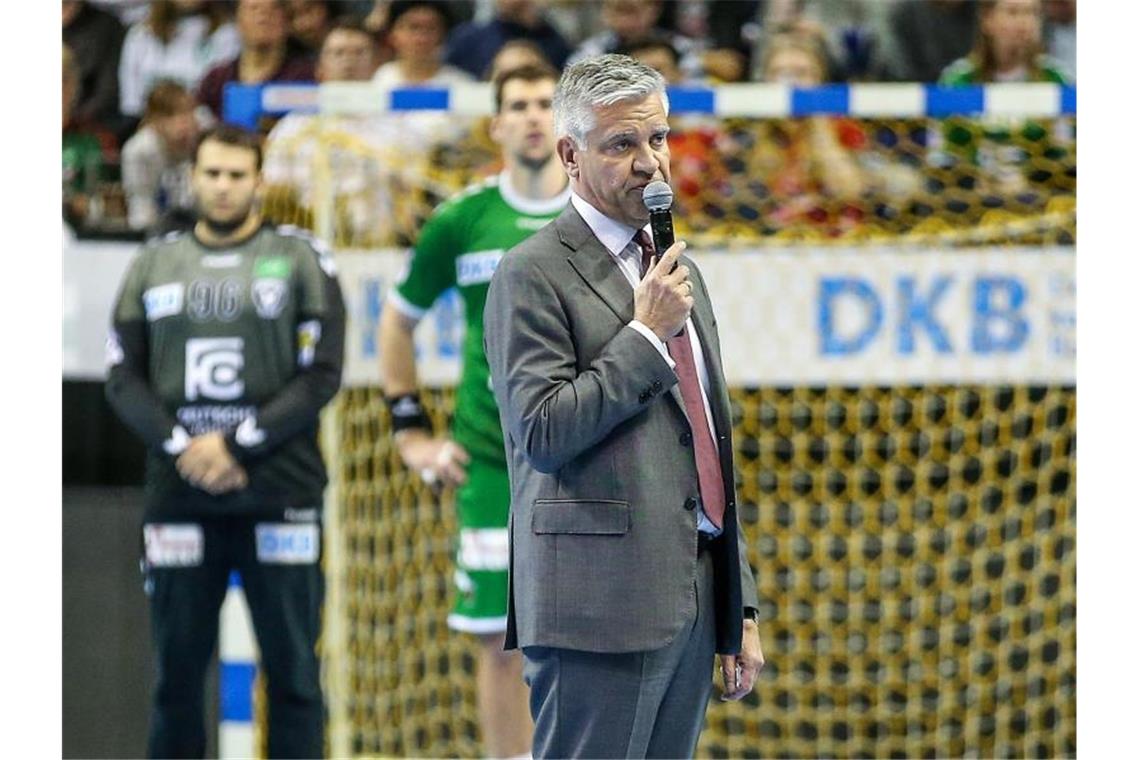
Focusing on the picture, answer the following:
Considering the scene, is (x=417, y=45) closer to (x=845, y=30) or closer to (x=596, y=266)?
(x=845, y=30)

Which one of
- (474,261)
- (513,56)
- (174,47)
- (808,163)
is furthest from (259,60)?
(808,163)

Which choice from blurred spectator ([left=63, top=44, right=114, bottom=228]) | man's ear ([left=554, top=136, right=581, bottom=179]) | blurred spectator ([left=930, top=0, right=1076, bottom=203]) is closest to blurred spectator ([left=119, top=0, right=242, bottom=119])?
blurred spectator ([left=63, top=44, right=114, bottom=228])

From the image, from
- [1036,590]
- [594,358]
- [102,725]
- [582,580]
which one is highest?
[594,358]

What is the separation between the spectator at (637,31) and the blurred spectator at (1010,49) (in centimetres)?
94

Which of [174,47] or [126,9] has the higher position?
[126,9]

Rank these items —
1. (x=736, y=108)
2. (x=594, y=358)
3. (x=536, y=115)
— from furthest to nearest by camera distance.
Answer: (x=736, y=108) → (x=536, y=115) → (x=594, y=358)

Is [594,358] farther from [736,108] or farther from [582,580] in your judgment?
[736,108]

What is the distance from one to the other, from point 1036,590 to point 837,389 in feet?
3.19

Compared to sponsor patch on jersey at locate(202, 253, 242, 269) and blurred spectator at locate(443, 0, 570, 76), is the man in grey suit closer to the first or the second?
sponsor patch on jersey at locate(202, 253, 242, 269)

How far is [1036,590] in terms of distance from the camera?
5340mm

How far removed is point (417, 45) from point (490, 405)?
6.20 feet

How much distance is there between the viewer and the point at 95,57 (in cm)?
575

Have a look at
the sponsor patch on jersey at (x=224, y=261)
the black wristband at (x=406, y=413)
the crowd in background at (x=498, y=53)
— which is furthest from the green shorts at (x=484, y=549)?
the crowd in background at (x=498, y=53)
